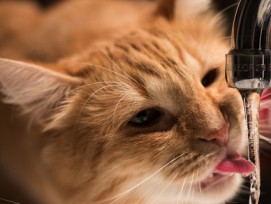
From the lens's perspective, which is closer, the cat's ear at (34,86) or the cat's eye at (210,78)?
the cat's ear at (34,86)

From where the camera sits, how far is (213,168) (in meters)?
0.82

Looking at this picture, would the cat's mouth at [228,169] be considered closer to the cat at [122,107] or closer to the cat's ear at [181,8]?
the cat at [122,107]

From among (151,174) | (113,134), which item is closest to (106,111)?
(113,134)

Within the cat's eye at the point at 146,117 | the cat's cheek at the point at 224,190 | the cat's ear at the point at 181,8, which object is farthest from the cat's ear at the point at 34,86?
the cat's cheek at the point at 224,190

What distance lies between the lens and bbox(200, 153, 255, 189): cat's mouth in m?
0.84

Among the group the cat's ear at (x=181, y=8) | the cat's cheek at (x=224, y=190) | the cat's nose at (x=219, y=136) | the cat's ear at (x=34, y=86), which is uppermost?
the cat's ear at (x=181, y=8)

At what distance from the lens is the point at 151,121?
2.71ft

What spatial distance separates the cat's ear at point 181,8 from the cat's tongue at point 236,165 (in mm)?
336

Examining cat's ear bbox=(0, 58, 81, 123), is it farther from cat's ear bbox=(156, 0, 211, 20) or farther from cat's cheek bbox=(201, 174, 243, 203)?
cat's cheek bbox=(201, 174, 243, 203)

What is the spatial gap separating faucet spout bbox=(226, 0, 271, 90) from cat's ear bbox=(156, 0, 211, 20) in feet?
0.58

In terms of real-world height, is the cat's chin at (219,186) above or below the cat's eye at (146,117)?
below

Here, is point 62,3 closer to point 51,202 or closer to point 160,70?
point 160,70

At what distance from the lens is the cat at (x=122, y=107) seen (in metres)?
0.80

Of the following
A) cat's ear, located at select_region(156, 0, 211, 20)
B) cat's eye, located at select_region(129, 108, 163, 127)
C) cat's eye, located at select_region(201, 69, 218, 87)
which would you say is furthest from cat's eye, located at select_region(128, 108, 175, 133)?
cat's ear, located at select_region(156, 0, 211, 20)
